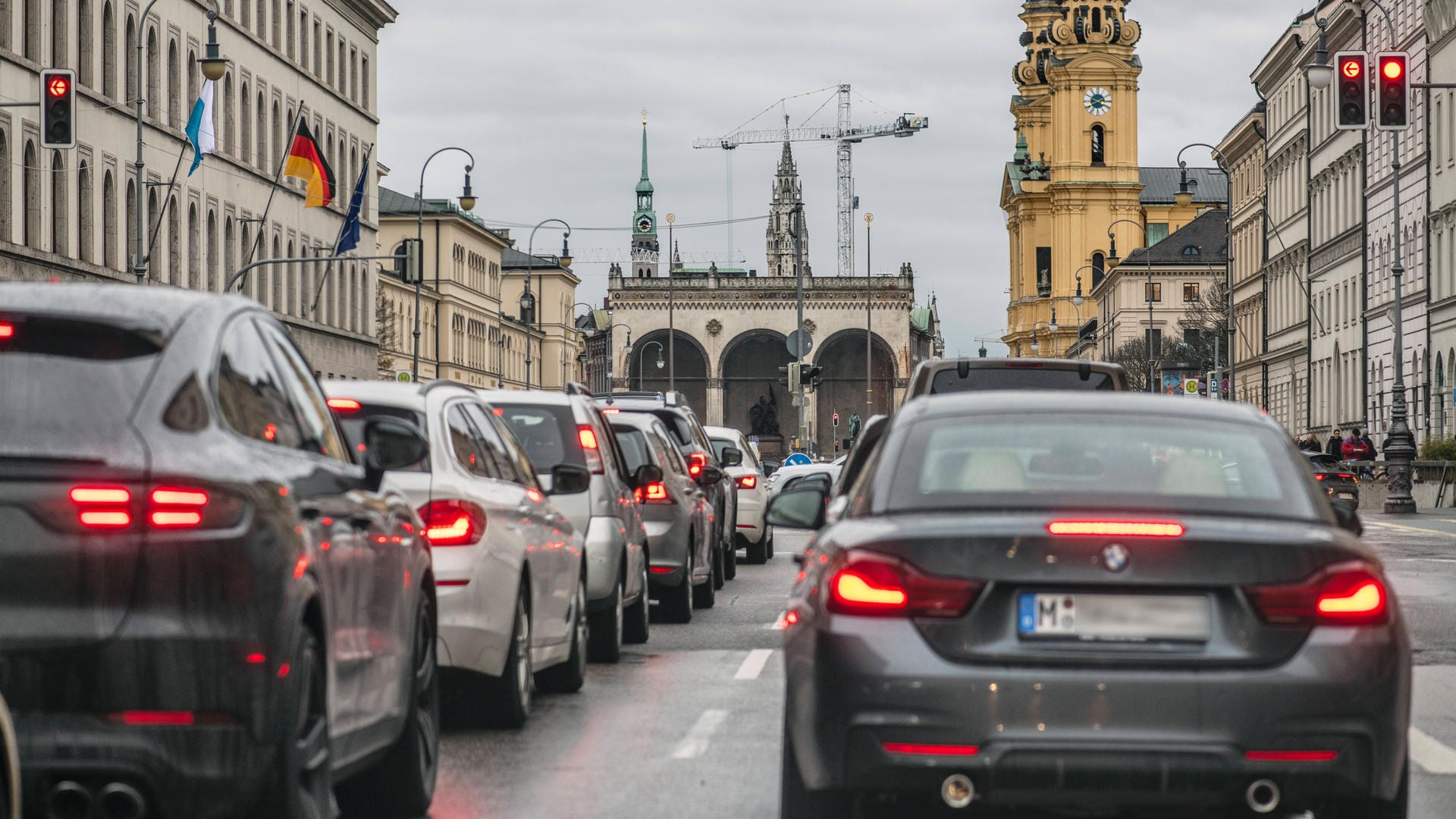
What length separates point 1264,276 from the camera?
98312 mm

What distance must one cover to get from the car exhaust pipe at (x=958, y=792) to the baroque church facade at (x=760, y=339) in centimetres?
15327

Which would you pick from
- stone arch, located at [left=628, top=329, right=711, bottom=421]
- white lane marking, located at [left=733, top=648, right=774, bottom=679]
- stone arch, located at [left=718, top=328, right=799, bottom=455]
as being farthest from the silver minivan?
stone arch, located at [left=628, top=329, right=711, bottom=421]

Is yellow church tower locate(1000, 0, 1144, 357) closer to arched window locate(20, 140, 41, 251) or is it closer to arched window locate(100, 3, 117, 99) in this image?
arched window locate(100, 3, 117, 99)

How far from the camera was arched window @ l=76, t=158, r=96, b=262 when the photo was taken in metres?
54.9

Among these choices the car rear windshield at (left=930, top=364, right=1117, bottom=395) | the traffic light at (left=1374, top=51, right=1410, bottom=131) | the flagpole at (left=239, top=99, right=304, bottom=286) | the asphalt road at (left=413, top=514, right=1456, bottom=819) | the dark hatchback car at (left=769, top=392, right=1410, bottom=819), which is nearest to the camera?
the dark hatchback car at (left=769, top=392, right=1410, bottom=819)

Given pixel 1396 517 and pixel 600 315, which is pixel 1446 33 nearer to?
pixel 1396 517

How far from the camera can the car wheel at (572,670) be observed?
12.3m

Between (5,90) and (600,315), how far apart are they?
215 ft

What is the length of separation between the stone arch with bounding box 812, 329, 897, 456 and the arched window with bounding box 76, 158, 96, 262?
108 metres

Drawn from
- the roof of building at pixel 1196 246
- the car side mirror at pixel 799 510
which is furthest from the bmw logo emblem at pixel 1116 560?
the roof of building at pixel 1196 246

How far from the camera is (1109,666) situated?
6.18m

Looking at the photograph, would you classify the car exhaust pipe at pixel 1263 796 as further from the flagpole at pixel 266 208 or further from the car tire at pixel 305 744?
the flagpole at pixel 266 208

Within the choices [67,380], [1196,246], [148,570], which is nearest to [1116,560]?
[148,570]

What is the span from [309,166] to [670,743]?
4475cm
